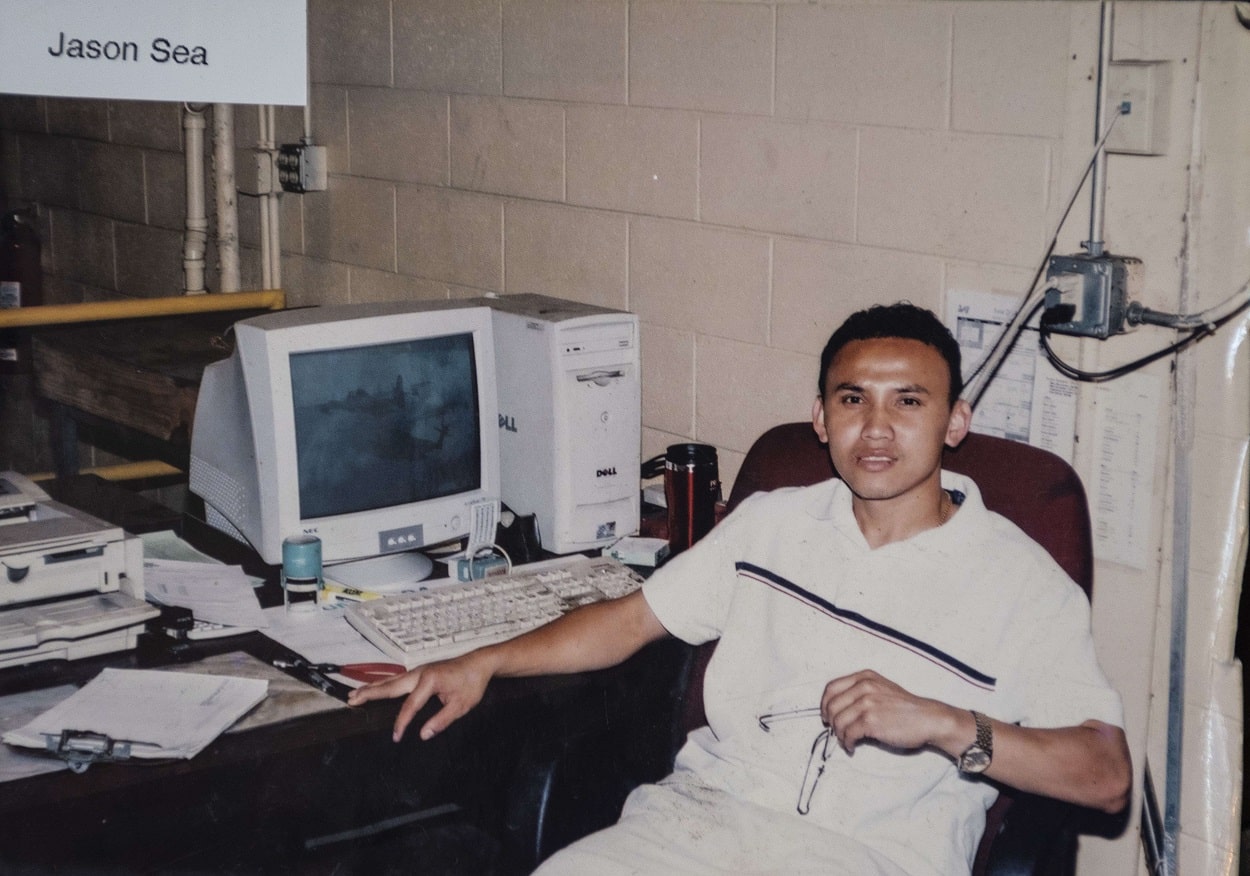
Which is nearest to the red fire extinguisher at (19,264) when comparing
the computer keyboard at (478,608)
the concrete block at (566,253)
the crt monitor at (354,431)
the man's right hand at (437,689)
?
the concrete block at (566,253)

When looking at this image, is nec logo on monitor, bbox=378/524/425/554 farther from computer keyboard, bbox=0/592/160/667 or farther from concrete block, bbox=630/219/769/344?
concrete block, bbox=630/219/769/344

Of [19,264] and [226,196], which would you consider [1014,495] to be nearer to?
[226,196]

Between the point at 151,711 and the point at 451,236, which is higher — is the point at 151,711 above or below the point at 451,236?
below

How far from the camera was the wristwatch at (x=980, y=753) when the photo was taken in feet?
5.49

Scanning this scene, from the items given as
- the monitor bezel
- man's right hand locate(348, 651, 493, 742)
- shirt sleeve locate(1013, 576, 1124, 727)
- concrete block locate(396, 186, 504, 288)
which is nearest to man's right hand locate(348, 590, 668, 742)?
man's right hand locate(348, 651, 493, 742)

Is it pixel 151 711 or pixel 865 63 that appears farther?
pixel 865 63

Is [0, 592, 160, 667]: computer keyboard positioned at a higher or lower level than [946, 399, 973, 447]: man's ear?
lower

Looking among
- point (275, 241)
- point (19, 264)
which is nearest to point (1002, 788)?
point (275, 241)

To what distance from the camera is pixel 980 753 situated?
65.9 inches

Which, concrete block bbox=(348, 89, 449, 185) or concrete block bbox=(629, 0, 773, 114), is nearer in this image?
concrete block bbox=(629, 0, 773, 114)

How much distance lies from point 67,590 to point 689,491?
1.07 meters

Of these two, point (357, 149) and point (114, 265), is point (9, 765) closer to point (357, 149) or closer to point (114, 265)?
point (357, 149)

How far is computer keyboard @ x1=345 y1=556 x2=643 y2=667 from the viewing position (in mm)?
2104

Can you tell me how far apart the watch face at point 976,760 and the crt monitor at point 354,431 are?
3.71ft
